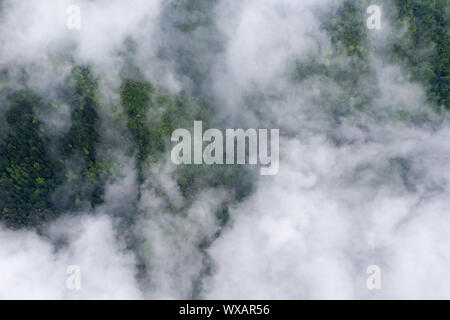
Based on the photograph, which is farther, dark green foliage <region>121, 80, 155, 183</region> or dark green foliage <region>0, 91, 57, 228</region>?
dark green foliage <region>121, 80, 155, 183</region>

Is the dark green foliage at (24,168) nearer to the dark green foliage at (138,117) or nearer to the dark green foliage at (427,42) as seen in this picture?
the dark green foliage at (138,117)

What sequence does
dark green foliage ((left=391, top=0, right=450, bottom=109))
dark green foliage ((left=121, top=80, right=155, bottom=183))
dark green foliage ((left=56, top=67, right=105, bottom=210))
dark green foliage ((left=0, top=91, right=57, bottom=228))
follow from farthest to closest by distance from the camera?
dark green foliage ((left=121, top=80, right=155, bottom=183)) < dark green foliage ((left=391, top=0, right=450, bottom=109)) < dark green foliage ((left=56, top=67, right=105, bottom=210)) < dark green foliage ((left=0, top=91, right=57, bottom=228))

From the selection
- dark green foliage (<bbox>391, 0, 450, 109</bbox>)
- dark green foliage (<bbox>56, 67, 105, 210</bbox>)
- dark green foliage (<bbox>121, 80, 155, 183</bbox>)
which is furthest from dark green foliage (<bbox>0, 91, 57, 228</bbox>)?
dark green foliage (<bbox>391, 0, 450, 109</bbox>)

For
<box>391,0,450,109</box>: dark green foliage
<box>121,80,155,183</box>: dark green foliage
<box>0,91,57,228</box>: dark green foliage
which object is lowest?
<box>0,91,57,228</box>: dark green foliage

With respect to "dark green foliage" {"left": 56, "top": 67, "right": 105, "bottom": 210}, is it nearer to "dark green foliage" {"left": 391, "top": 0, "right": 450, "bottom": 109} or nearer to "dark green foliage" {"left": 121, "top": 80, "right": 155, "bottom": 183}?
"dark green foliage" {"left": 121, "top": 80, "right": 155, "bottom": 183}

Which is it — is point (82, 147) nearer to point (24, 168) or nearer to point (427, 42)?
→ point (24, 168)

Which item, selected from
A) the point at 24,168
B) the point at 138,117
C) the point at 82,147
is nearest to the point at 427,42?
the point at 138,117
